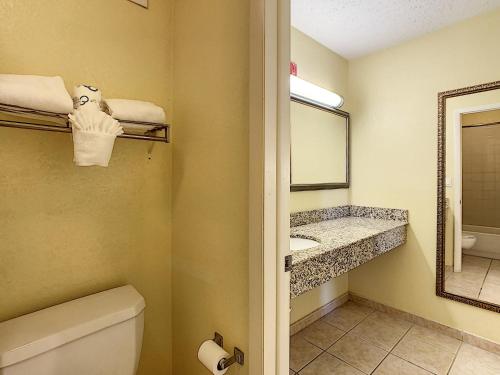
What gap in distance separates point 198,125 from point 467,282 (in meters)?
2.32

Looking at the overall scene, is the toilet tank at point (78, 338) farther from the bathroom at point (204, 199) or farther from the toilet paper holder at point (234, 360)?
the toilet paper holder at point (234, 360)

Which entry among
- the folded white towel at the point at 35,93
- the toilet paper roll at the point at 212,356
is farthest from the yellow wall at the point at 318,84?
the folded white towel at the point at 35,93

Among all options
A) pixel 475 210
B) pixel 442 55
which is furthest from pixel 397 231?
pixel 442 55

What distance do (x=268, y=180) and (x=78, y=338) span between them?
0.78 meters

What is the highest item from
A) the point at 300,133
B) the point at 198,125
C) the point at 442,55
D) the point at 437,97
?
the point at 442,55

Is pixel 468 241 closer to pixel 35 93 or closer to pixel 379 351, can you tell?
pixel 379 351

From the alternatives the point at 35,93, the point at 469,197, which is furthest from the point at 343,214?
the point at 35,93

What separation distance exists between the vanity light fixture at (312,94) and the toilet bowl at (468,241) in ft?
4.71

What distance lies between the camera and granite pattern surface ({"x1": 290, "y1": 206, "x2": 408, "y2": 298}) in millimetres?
1239

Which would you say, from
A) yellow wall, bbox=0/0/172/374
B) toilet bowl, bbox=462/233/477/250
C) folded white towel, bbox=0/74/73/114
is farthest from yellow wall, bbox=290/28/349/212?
folded white towel, bbox=0/74/73/114

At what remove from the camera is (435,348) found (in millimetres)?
1797

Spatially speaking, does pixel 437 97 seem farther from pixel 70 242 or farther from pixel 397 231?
pixel 70 242

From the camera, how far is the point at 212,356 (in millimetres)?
852

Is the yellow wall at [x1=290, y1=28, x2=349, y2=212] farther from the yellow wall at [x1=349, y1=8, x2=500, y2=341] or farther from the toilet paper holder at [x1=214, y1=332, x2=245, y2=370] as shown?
the toilet paper holder at [x1=214, y1=332, x2=245, y2=370]
